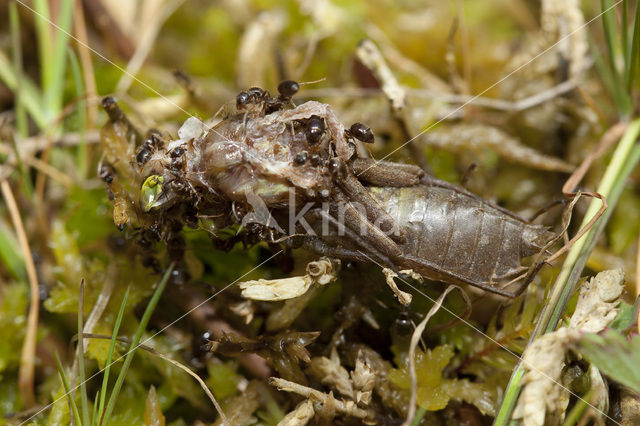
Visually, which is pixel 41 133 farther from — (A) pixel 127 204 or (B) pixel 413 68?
(B) pixel 413 68

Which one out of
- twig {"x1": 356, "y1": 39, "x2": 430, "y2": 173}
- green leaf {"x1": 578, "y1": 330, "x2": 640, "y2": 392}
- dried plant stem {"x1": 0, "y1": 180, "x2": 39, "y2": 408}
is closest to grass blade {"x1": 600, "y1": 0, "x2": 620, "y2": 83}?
twig {"x1": 356, "y1": 39, "x2": 430, "y2": 173}

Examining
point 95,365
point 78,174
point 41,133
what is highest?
point 41,133

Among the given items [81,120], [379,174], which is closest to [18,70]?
[81,120]

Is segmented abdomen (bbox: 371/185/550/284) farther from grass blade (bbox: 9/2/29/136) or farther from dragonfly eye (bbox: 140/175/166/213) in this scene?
grass blade (bbox: 9/2/29/136)

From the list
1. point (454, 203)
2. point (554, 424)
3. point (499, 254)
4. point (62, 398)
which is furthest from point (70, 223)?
point (554, 424)

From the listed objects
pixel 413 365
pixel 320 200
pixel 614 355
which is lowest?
pixel 413 365

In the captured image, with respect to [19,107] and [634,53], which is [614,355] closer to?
[634,53]

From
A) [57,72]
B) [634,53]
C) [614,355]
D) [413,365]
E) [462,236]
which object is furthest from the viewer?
[57,72]
